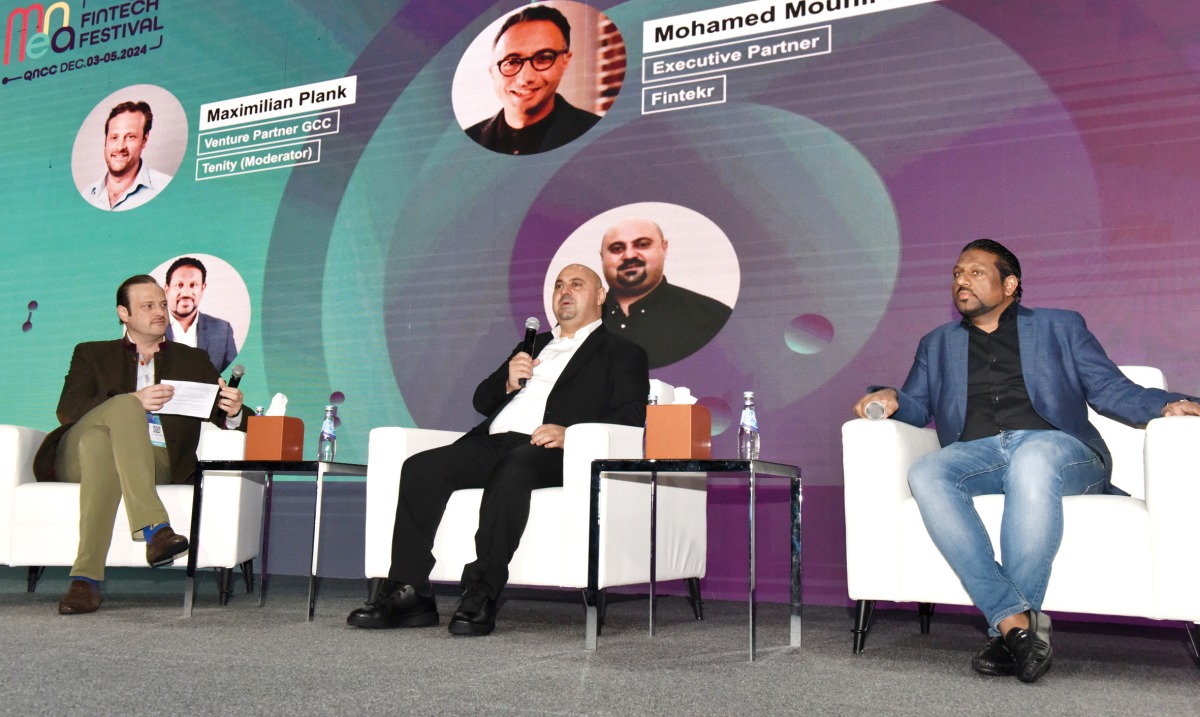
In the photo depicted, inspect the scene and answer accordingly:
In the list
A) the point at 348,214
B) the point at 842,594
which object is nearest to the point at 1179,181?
the point at 842,594

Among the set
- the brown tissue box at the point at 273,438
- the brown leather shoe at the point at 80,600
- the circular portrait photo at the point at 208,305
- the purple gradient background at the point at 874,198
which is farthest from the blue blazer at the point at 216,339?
the brown leather shoe at the point at 80,600

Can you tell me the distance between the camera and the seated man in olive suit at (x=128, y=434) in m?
3.15

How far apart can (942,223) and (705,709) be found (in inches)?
94.5

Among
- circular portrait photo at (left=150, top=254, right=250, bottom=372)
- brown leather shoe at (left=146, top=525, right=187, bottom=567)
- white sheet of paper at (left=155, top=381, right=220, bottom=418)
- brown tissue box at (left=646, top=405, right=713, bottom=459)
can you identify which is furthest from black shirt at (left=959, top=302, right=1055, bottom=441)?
circular portrait photo at (left=150, top=254, right=250, bottom=372)

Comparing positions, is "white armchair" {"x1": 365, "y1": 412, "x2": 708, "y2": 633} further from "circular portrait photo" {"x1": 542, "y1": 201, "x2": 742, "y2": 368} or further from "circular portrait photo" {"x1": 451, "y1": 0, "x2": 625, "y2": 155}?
"circular portrait photo" {"x1": 451, "y1": 0, "x2": 625, "y2": 155}

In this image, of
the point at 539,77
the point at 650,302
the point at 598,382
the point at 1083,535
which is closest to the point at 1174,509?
the point at 1083,535

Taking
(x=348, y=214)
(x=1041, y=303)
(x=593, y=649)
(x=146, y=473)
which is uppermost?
(x=348, y=214)

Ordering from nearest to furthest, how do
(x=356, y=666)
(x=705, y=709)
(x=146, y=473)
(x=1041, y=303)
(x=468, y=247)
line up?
(x=705, y=709)
(x=356, y=666)
(x=146, y=473)
(x=1041, y=303)
(x=468, y=247)

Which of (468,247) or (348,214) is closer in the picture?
(468,247)

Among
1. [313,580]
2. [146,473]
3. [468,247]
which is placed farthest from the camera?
[468,247]

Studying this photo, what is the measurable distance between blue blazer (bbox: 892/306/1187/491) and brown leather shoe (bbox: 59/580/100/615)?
2.49 metres

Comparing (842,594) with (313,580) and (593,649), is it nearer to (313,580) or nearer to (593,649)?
(593,649)

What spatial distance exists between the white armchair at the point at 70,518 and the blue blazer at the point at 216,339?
1.42 meters

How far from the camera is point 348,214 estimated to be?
477 centimetres
